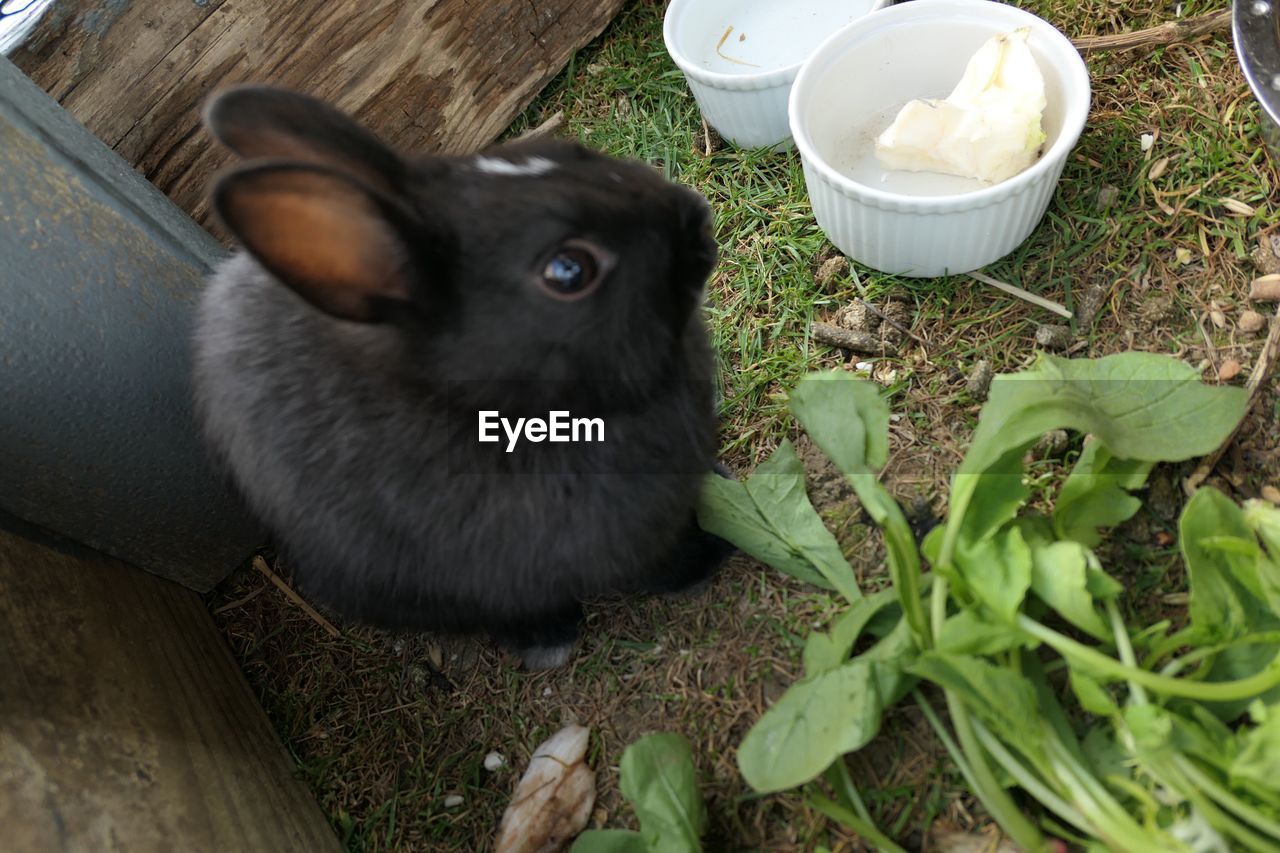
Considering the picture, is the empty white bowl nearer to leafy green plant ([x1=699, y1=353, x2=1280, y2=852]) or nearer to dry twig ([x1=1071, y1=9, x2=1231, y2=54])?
dry twig ([x1=1071, y1=9, x2=1231, y2=54])

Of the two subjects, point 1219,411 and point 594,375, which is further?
point 1219,411

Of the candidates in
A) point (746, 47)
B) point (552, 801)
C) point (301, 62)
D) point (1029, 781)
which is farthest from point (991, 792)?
point (301, 62)

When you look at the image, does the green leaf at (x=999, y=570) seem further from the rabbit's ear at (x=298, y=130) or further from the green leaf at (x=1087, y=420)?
the rabbit's ear at (x=298, y=130)

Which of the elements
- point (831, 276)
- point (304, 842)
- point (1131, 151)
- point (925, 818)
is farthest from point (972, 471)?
point (304, 842)

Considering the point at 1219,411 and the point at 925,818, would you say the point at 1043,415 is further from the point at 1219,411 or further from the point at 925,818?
the point at 925,818

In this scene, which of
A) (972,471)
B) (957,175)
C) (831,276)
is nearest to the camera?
(972,471)

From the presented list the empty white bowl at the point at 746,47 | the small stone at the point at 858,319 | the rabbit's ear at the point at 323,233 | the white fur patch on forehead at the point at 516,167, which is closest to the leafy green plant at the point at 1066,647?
the small stone at the point at 858,319
